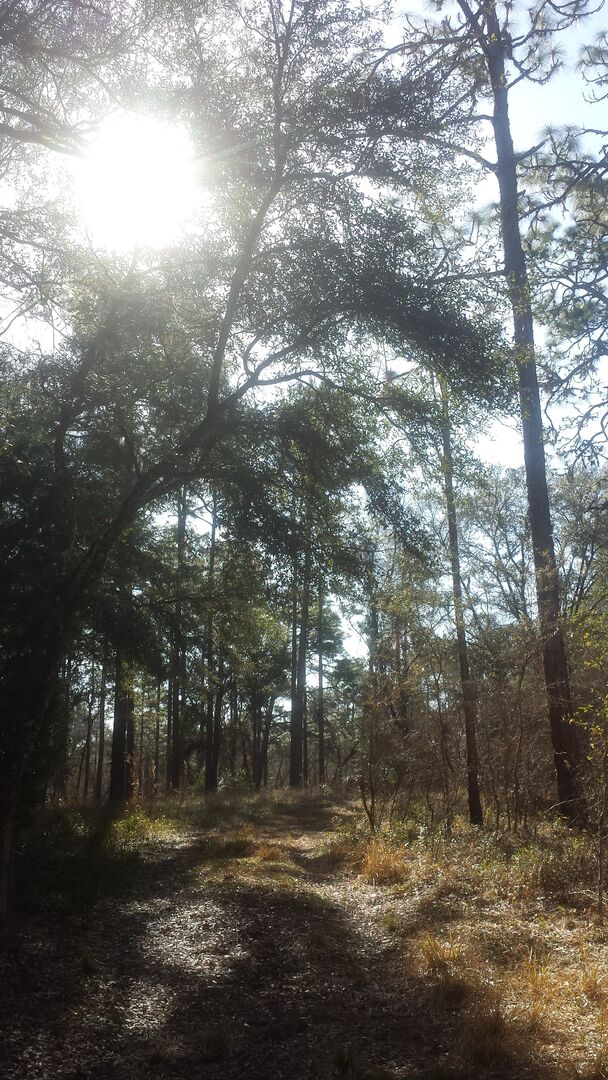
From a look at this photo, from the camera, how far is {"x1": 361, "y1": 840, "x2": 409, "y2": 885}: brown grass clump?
10.1m

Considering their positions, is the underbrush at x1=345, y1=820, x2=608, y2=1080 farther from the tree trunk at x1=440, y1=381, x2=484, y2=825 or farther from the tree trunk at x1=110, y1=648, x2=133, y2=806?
the tree trunk at x1=110, y1=648, x2=133, y2=806

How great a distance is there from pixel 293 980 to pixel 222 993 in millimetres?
618

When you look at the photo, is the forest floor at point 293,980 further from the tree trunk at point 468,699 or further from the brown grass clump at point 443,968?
the tree trunk at point 468,699

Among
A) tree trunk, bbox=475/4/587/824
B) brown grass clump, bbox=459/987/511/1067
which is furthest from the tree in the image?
brown grass clump, bbox=459/987/511/1067

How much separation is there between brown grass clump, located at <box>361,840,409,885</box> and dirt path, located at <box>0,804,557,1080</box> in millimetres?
366

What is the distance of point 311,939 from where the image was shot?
7.52m

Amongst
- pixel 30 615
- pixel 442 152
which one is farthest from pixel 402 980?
pixel 442 152

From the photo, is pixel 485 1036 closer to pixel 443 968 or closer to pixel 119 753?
pixel 443 968

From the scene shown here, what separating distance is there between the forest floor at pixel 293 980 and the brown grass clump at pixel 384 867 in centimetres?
4

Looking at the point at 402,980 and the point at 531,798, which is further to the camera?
the point at 531,798

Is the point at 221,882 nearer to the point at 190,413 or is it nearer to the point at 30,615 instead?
Result: the point at 30,615

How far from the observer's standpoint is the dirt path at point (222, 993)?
4793 millimetres

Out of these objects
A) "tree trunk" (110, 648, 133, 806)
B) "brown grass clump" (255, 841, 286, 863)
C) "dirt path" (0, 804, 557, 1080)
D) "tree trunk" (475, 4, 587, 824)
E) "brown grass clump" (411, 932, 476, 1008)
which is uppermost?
"tree trunk" (475, 4, 587, 824)

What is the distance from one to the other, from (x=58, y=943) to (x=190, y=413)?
5.66 metres
